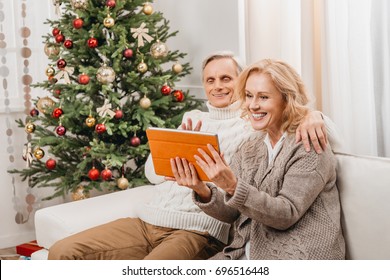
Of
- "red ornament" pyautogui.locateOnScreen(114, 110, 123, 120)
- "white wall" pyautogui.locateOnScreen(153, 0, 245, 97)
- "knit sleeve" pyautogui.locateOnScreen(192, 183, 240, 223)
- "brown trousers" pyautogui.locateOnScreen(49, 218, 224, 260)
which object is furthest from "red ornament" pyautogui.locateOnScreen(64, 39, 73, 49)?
"knit sleeve" pyautogui.locateOnScreen(192, 183, 240, 223)

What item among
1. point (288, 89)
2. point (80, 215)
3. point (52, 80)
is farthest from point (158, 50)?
point (288, 89)

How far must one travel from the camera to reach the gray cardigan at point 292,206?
1.63 meters

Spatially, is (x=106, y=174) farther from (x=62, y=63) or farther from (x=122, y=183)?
(x=62, y=63)

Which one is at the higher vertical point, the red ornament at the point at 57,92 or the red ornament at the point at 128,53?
the red ornament at the point at 128,53

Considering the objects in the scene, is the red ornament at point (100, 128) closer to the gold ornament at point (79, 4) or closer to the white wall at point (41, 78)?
the gold ornament at point (79, 4)

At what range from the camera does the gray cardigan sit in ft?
5.35

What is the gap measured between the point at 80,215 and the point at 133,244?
31 cm

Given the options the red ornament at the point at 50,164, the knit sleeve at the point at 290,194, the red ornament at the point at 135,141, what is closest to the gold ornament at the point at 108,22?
the red ornament at the point at 135,141

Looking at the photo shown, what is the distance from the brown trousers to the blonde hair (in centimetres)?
58

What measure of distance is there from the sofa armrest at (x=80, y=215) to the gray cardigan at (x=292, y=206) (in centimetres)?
66

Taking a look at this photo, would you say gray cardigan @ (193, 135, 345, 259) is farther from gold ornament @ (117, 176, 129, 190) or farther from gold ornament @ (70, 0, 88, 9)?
gold ornament @ (70, 0, 88, 9)

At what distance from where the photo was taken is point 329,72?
2.32m

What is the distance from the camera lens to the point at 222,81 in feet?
7.80

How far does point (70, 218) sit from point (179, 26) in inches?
73.2
